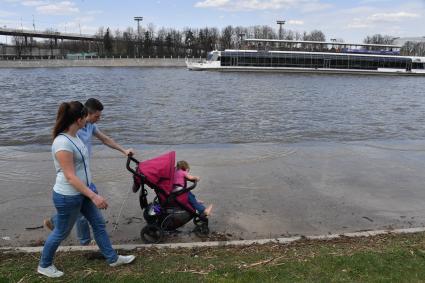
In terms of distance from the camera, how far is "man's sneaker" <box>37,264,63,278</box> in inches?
187

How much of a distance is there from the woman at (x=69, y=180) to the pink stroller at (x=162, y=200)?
1031 millimetres

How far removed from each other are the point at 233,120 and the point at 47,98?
18888 millimetres

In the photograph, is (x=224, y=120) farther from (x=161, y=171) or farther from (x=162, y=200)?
(x=161, y=171)

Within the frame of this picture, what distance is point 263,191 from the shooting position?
28.6 ft

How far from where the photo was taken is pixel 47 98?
3528 cm

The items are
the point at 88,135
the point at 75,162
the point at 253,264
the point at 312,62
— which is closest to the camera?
the point at 75,162

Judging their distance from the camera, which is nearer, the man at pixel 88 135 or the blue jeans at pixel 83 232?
the man at pixel 88 135

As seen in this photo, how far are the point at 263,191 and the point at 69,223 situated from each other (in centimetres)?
473

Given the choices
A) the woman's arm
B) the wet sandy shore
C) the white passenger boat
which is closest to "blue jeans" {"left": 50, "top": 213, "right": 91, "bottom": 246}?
the wet sandy shore

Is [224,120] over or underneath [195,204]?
underneath

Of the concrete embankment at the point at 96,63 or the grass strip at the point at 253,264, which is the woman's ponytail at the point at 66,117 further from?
the concrete embankment at the point at 96,63

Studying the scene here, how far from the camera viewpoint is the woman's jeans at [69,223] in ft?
14.9

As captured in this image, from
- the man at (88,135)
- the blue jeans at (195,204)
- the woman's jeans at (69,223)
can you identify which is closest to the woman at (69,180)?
the woman's jeans at (69,223)

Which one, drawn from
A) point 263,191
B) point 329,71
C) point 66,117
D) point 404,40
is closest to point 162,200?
point 66,117
